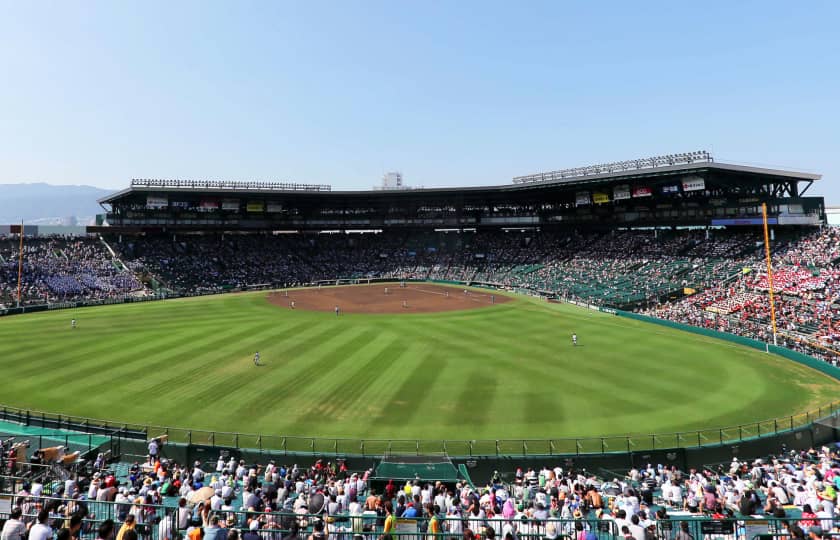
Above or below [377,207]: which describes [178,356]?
below

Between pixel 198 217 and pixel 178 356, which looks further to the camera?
pixel 198 217

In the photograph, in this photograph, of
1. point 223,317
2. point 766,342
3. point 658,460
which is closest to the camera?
point 658,460

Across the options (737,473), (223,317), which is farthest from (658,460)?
(223,317)

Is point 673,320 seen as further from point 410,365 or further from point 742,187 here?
point 410,365

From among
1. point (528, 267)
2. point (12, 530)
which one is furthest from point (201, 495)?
point (528, 267)

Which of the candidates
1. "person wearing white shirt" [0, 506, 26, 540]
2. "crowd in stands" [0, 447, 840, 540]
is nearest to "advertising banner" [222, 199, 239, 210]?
"crowd in stands" [0, 447, 840, 540]

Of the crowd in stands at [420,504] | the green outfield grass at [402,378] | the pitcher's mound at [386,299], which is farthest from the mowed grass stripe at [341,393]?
the pitcher's mound at [386,299]

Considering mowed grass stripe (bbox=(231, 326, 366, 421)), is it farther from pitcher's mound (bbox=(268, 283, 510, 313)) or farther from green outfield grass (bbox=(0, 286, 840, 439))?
pitcher's mound (bbox=(268, 283, 510, 313))

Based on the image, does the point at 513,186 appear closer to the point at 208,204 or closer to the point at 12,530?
the point at 208,204
